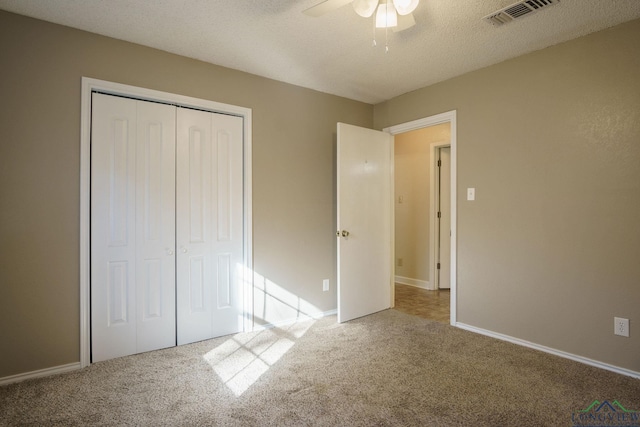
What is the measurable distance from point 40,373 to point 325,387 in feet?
6.39

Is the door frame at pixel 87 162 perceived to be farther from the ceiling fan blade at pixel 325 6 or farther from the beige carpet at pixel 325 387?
the ceiling fan blade at pixel 325 6

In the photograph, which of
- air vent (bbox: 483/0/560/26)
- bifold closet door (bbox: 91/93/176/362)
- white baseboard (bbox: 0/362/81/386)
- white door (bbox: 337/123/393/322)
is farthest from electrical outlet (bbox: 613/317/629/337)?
white baseboard (bbox: 0/362/81/386)

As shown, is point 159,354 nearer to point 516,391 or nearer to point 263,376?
point 263,376

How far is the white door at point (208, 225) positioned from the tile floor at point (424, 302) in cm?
199

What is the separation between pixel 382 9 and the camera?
201 centimetres

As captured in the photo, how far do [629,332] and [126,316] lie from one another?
3.65 meters

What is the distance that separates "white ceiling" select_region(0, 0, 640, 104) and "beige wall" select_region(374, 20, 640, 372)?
27cm

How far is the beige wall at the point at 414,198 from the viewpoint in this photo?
16.4 ft

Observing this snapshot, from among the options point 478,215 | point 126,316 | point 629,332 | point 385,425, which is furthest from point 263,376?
point 629,332

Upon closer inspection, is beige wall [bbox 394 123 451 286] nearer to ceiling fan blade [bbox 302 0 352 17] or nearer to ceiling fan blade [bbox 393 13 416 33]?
ceiling fan blade [bbox 393 13 416 33]

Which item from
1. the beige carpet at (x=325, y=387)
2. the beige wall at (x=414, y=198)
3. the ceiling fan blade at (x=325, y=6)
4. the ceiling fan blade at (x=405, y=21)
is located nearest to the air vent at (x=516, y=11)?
the ceiling fan blade at (x=405, y=21)

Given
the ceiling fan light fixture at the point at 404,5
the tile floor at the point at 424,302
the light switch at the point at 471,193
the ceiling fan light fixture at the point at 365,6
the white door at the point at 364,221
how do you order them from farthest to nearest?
the tile floor at the point at 424,302 < the white door at the point at 364,221 < the light switch at the point at 471,193 < the ceiling fan light fixture at the point at 365,6 < the ceiling fan light fixture at the point at 404,5

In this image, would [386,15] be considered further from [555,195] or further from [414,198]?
[414,198]

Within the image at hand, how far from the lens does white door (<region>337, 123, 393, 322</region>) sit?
3477 millimetres
